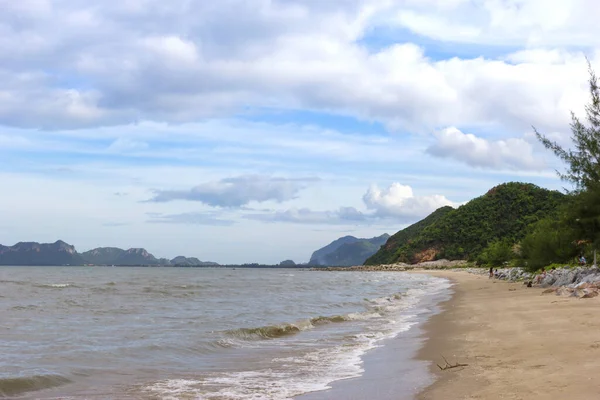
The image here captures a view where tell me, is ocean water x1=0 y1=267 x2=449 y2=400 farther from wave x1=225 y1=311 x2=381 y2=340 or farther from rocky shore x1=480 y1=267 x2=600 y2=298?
rocky shore x1=480 y1=267 x2=600 y2=298

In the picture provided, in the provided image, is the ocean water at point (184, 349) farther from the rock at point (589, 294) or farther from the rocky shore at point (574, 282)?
the rocky shore at point (574, 282)

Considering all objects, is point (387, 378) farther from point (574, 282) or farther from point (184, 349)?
point (574, 282)

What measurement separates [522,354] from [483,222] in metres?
156

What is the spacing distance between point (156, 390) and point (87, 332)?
9481mm

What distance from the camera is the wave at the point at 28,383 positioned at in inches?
401

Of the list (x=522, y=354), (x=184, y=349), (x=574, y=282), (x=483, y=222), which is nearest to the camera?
(x=522, y=354)

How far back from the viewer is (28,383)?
34.9ft

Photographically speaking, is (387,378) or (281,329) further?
(281,329)

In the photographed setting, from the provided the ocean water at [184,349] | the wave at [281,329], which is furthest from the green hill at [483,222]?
the ocean water at [184,349]

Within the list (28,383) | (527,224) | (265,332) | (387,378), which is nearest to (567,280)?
(265,332)

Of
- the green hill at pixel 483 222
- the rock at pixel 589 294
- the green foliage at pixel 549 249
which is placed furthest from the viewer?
the green hill at pixel 483 222

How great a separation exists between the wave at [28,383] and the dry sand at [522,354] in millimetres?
7174

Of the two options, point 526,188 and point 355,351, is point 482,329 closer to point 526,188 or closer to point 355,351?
point 355,351

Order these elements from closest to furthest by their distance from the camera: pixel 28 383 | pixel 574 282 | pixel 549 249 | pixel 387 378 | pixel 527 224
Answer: pixel 387 378 → pixel 28 383 → pixel 574 282 → pixel 549 249 → pixel 527 224
